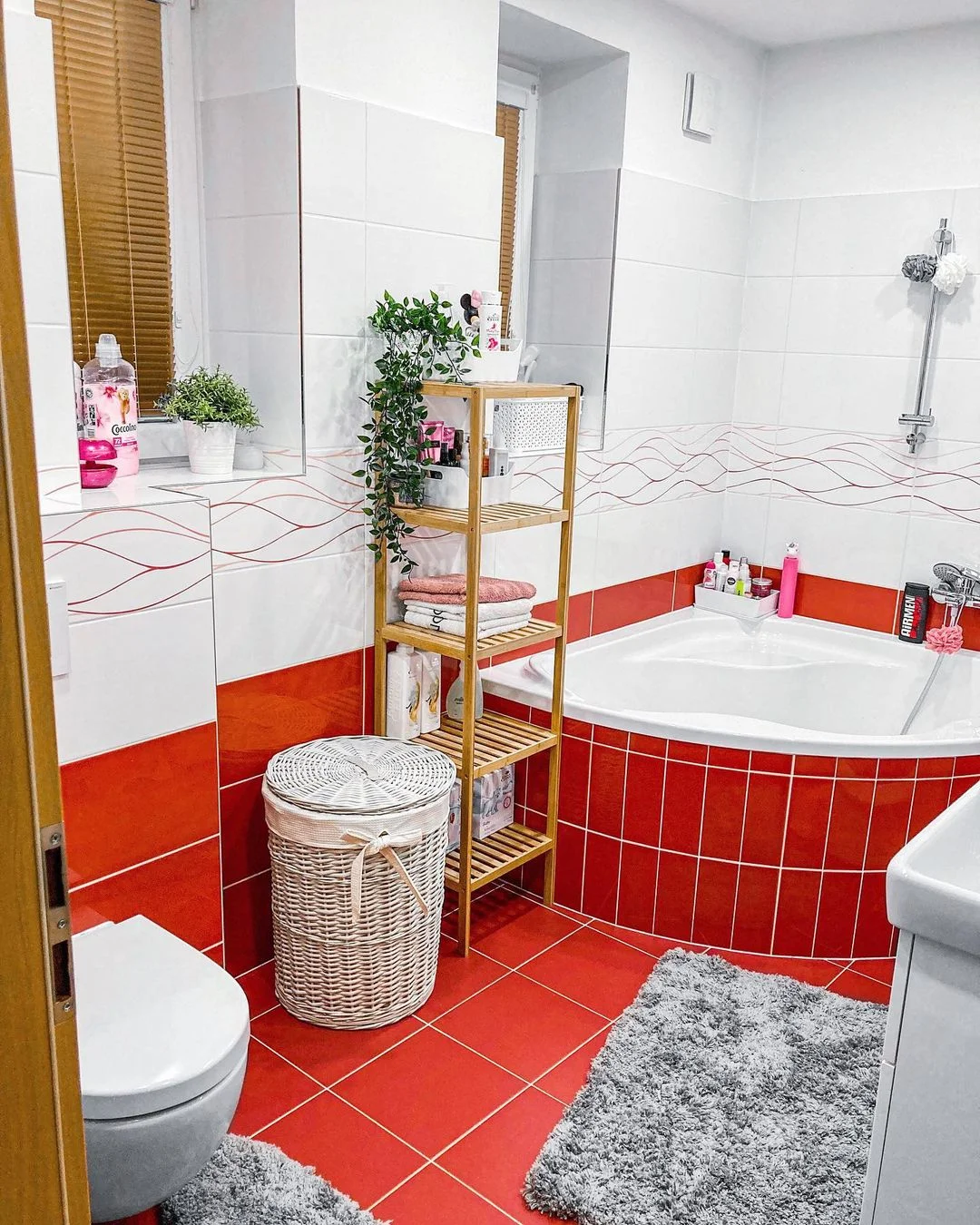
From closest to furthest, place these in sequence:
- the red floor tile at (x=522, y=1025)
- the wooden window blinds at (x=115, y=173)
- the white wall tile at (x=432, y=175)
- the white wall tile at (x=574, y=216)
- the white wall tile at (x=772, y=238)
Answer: the wooden window blinds at (x=115, y=173) < the red floor tile at (x=522, y=1025) < the white wall tile at (x=432, y=175) < the white wall tile at (x=574, y=216) < the white wall tile at (x=772, y=238)

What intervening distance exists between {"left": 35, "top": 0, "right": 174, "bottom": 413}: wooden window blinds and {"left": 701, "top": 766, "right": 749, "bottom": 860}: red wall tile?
63.7 inches

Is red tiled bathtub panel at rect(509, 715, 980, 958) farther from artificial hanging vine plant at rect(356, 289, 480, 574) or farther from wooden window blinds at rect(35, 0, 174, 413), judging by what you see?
wooden window blinds at rect(35, 0, 174, 413)

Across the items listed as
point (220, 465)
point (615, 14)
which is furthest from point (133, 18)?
point (615, 14)

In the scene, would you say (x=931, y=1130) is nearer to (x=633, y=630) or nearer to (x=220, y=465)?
(x=220, y=465)

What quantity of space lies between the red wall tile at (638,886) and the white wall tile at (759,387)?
171 centimetres

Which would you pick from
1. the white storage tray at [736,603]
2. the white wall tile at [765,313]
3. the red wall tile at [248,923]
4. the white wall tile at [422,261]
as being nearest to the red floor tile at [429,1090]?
the red wall tile at [248,923]

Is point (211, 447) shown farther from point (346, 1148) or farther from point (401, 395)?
point (346, 1148)

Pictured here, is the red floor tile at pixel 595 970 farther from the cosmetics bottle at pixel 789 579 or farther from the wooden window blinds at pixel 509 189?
the wooden window blinds at pixel 509 189

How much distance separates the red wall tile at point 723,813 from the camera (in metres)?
2.61

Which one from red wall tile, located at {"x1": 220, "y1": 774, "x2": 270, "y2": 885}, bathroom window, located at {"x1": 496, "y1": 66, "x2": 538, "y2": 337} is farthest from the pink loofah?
red wall tile, located at {"x1": 220, "y1": 774, "x2": 270, "y2": 885}

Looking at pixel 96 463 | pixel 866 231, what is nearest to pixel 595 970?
pixel 96 463

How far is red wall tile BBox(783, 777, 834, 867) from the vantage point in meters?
2.59

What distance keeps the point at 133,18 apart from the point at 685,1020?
241 centimetres

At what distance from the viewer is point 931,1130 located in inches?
53.3
